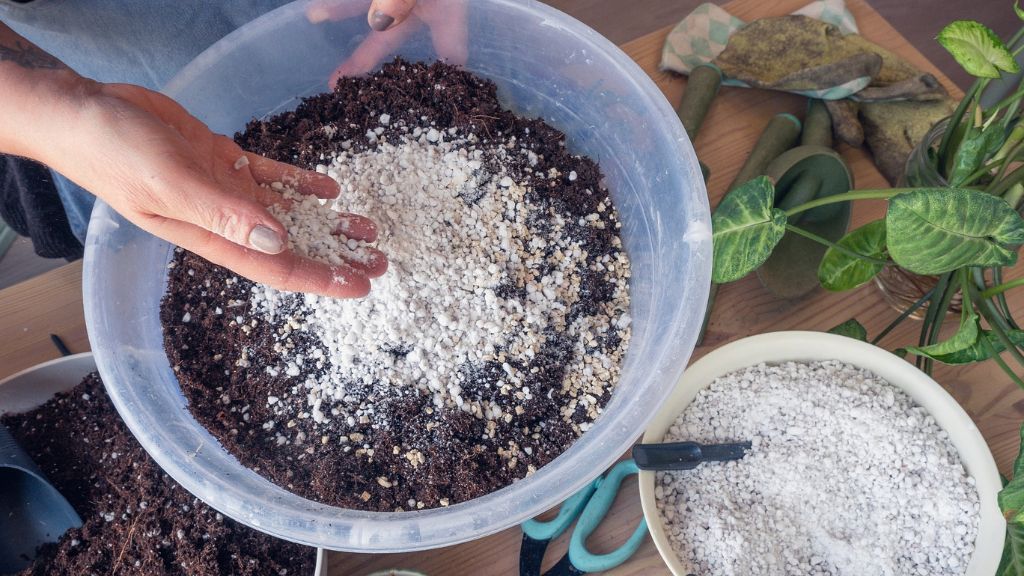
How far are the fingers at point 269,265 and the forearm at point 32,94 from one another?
0.42 ft

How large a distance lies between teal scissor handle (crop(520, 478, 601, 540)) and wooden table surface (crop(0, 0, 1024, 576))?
26 millimetres

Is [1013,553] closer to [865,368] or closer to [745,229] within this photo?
[865,368]

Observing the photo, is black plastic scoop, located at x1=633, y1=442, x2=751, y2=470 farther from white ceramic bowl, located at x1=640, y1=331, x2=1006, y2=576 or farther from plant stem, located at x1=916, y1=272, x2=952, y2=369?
plant stem, located at x1=916, y1=272, x2=952, y2=369

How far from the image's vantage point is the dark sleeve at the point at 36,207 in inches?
40.0

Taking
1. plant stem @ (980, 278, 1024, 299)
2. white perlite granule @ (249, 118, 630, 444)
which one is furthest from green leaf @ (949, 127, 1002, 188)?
white perlite granule @ (249, 118, 630, 444)

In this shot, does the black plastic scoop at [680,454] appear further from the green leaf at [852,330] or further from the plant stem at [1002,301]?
the plant stem at [1002,301]

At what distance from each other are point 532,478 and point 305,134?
1.53 feet

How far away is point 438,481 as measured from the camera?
2.36 feet

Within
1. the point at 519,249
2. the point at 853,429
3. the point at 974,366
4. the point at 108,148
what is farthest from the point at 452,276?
the point at 974,366

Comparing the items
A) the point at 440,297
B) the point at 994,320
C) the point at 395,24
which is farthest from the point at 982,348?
the point at 395,24

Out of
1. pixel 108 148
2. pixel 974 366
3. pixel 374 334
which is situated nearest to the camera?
pixel 108 148

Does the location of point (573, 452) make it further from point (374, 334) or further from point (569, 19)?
point (569, 19)

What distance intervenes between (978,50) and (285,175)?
27.5 inches

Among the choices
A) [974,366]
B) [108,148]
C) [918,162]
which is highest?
[108,148]
